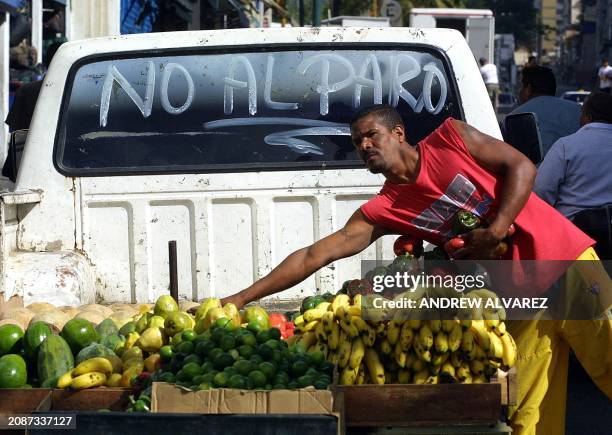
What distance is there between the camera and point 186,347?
4.48m

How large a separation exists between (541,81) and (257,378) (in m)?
6.20

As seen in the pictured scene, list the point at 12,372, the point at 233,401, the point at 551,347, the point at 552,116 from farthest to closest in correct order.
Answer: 1. the point at 552,116
2. the point at 551,347
3. the point at 12,372
4. the point at 233,401

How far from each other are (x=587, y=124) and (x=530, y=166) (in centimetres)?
321

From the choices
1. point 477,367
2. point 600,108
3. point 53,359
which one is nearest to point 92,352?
point 53,359

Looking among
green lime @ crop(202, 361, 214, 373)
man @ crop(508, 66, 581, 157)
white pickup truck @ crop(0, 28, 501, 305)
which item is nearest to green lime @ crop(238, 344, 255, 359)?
green lime @ crop(202, 361, 214, 373)

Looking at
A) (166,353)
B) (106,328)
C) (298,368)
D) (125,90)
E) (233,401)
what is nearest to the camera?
(233,401)

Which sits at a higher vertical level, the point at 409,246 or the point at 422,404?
the point at 409,246

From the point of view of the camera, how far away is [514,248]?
4.85 m

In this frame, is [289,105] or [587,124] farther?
[587,124]

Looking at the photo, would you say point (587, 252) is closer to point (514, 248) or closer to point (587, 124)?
point (514, 248)

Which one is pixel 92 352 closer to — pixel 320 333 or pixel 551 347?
pixel 320 333

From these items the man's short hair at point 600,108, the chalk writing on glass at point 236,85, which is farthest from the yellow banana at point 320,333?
the man's short hair at point 600,108

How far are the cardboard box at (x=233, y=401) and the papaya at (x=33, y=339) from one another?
3.70ft

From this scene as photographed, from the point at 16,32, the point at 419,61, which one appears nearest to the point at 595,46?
the point at 16,32
